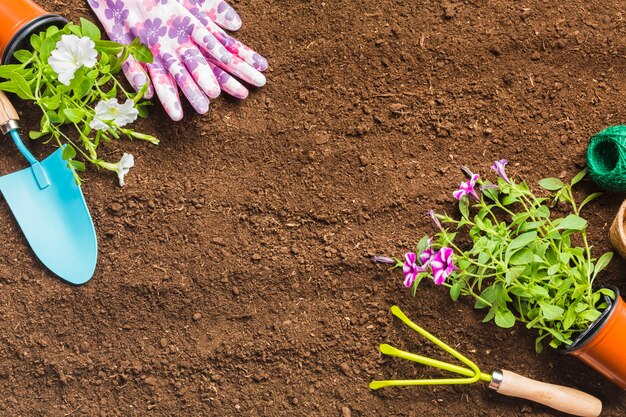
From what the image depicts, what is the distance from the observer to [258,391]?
170cm

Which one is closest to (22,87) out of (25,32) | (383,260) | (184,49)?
(25,32)

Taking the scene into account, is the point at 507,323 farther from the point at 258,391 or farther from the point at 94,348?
the point at 94,348

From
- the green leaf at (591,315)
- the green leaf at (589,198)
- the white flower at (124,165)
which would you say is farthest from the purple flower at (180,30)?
the green leaf at (591,315)

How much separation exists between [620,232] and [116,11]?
4.37 ft

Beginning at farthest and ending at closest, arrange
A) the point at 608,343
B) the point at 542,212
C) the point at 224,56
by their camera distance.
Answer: the point at 224,56 → the point at 542,212 → the point at 608,343

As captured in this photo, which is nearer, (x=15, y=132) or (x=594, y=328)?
(x=594, y=328)

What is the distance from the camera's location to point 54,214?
176 centimetres

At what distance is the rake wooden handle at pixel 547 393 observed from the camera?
1.57 meters

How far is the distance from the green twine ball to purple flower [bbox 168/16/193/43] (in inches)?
40.2

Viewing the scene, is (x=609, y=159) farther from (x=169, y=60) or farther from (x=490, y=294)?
(x=169, y=60)

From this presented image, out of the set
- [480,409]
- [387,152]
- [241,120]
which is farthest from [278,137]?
[480,409]

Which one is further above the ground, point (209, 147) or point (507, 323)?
point (209, 147)

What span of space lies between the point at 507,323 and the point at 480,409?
228 millimetres

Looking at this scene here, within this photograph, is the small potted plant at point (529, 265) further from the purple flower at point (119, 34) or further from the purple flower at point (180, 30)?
the purple flower at point (119, 34)
